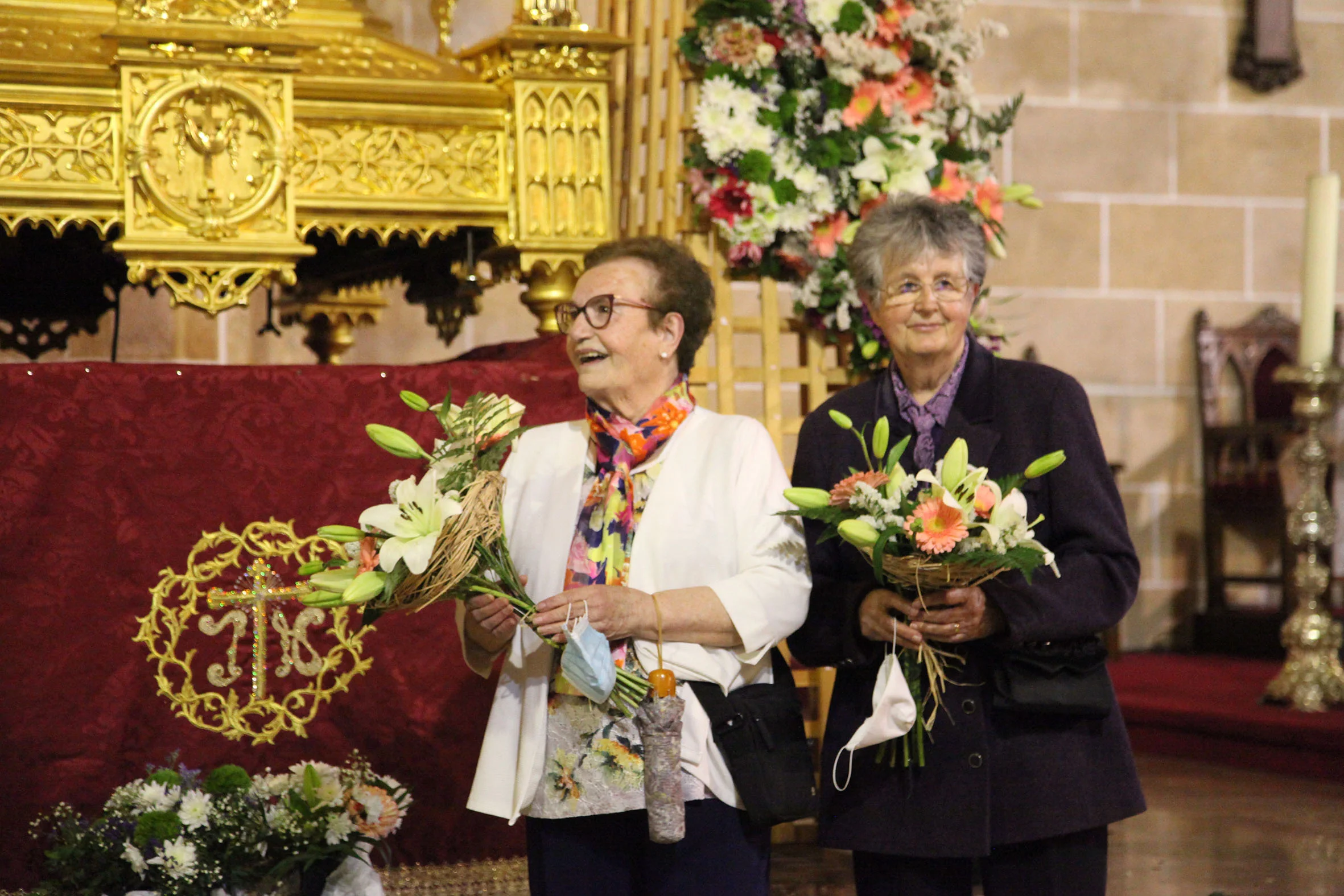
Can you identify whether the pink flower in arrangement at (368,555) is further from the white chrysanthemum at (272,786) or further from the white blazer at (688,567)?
the white chrysanthemum at (272,786)

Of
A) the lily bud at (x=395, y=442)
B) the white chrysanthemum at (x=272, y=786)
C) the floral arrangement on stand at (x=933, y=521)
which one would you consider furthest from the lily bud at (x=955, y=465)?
the white chrysanthemum at (x=272, y=786)

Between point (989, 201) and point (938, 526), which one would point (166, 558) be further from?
point (989, 201)

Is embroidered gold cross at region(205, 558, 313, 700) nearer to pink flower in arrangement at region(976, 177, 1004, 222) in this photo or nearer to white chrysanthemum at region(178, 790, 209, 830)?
white chrysanthemum at region(178, 790, 209, 830)

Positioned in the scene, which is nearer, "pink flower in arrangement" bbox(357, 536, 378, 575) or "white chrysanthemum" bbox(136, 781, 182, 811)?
"pink flower in arrangement" bbox(357, 536, 378, 575)

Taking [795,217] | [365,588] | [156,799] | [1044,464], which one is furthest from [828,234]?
[156,799]

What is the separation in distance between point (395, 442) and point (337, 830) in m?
0.84

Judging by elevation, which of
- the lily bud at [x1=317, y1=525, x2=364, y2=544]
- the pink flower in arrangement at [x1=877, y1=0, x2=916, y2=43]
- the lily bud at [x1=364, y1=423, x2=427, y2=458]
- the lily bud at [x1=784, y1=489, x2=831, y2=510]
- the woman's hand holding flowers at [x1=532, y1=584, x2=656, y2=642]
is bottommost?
the woman's hand holding flowers at [x1=532, y1=584, x2=656, y2=642]

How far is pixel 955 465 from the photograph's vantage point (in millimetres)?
2172

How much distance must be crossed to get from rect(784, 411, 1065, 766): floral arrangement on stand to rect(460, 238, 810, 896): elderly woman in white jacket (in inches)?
5.5

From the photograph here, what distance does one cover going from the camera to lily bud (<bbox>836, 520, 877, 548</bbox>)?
2.16 m

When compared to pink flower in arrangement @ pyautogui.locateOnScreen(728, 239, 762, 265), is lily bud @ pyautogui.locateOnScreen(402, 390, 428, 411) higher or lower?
lower

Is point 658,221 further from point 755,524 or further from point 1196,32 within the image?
point 1196,32

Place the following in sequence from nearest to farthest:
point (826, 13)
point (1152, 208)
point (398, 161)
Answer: point (398, 161), point (826, 13), point (1152, 208)

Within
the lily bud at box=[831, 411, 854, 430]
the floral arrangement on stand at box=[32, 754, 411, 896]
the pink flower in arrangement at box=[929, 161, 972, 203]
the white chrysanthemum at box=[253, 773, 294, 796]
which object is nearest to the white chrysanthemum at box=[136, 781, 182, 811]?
the floral arrangement on stand at box=[32, 754, 411, 896]
